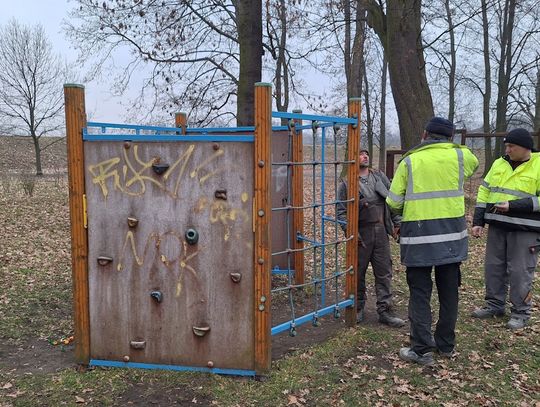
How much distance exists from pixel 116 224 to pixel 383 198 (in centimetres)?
246

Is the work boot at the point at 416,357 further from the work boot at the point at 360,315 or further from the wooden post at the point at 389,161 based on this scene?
the wooden post at the point at 389,161

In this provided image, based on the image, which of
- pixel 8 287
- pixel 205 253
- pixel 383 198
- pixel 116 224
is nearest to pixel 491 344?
pixel 383 198

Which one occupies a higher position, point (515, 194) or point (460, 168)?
point (460, 168)

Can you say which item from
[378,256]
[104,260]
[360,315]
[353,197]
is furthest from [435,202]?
[104,260]

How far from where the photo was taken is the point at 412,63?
9.48 m

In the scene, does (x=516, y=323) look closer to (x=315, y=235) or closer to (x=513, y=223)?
(x=513, y=223)

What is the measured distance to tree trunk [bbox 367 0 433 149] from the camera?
31.0ft

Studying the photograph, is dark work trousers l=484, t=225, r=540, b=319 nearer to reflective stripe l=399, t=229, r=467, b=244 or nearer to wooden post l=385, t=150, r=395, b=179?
reflective stripe l=399, t=229, r=467, b=244

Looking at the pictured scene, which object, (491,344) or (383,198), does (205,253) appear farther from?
(491,344)

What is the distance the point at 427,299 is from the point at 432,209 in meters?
0.72

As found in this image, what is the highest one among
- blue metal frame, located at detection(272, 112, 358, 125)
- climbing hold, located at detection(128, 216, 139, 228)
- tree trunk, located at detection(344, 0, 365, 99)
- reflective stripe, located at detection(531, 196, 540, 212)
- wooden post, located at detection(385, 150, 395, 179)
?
tree trunk, located at detection(344, 0, 365, 99)

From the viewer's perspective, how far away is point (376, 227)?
477 cm

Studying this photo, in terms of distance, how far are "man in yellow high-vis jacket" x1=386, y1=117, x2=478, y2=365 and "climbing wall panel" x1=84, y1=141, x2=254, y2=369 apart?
118 cm

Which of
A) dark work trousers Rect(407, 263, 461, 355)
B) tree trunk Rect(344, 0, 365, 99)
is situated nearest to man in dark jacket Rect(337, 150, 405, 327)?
dark work trousers Rect(407, 263, 461, 355)
